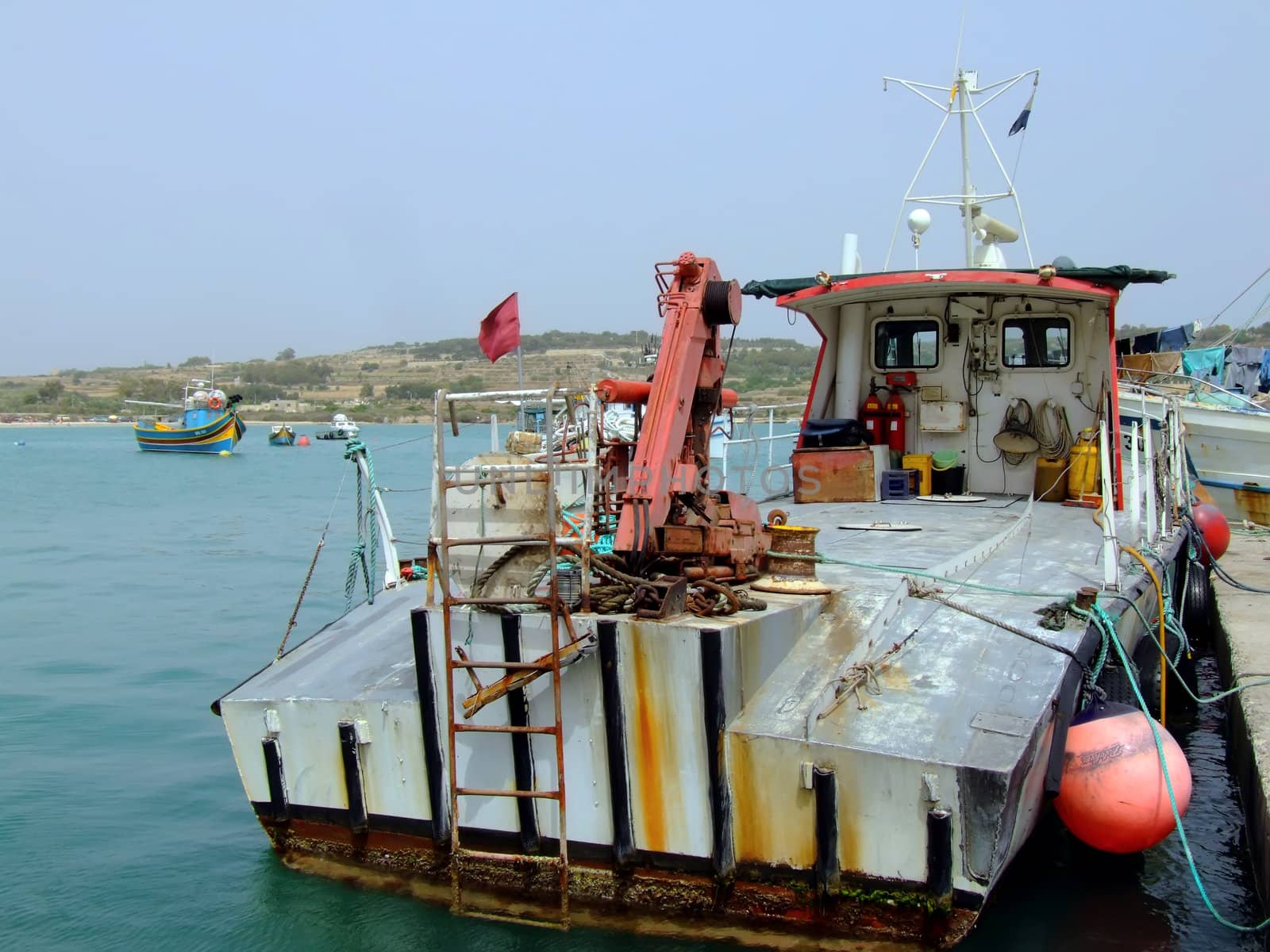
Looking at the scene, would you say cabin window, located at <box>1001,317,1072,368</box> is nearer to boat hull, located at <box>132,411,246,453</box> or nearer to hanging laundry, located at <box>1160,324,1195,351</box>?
hanging laundry, located at <box>1160,324,1195,351</box>

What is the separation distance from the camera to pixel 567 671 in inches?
245

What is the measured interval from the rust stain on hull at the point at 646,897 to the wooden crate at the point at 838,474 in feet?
23.8

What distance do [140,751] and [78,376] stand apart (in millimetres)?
205339

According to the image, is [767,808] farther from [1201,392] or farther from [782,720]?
[1201,392]

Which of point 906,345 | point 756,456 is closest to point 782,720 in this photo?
point 756,456

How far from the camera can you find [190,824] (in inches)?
362

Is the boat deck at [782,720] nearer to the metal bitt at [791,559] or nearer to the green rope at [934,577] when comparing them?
the green rope at [934,577]

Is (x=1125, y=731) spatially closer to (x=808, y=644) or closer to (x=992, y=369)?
(x=808, y=644)

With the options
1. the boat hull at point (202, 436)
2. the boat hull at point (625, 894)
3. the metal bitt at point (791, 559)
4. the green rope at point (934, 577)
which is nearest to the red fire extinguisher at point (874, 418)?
the green rope at point (934, 577)

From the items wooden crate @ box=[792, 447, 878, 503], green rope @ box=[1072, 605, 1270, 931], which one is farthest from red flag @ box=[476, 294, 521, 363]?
wooden crate @ box=[792, 447, 878, 503]

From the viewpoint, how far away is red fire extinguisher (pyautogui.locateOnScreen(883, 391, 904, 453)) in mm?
13844

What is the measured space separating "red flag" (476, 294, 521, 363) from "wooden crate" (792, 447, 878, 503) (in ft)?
19.1

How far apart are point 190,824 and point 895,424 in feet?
29.9

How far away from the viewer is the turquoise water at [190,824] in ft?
22.3
